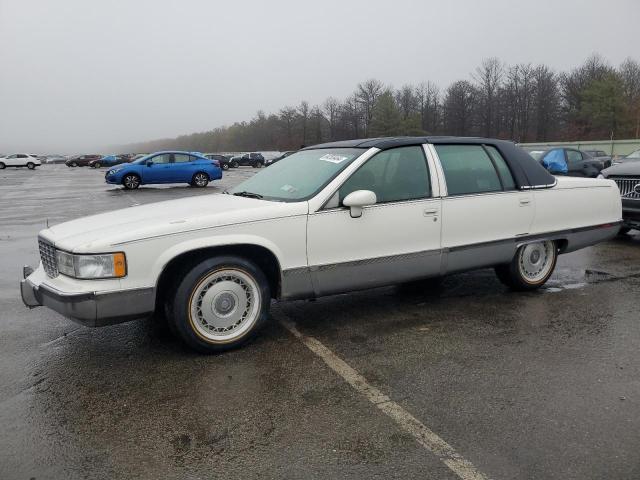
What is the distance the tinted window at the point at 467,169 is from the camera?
4.90 metres

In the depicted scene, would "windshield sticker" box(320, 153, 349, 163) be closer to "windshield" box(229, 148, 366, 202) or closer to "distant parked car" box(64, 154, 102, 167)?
"windshield" box(229, 148, 366, 202)

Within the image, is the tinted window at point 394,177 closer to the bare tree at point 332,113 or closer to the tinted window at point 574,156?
the tinted window at point 574,156

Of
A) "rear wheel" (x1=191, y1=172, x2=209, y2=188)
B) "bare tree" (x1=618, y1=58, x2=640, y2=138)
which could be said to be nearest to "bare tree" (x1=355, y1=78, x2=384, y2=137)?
"bare tree" (x1=618, y1=58, x2=640, y2=138)

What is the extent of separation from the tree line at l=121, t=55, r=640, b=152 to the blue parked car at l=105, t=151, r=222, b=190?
95.1ft

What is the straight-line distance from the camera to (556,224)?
5.54m

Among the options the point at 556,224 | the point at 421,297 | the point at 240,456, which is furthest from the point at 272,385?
the point at 556,224

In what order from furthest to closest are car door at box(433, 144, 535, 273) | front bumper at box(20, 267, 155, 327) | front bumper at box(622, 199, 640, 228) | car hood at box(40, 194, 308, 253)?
front bumper at box(622, 199, 640, 228)
car door at box(433, 144, 535, 273)
car hood at box(40, 194, 308, 253)
front bumper at box(20, 267, 155, 327)

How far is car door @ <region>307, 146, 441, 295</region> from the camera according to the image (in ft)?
13.8

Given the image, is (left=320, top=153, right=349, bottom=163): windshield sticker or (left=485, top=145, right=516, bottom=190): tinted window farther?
(left=485, top=145, right=516, bottom=190): tinted window

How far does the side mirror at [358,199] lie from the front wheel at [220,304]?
2.91 ft

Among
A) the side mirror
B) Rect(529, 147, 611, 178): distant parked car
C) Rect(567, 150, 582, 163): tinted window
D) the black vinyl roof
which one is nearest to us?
the side mirror

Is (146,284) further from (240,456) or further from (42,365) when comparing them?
(240,456)

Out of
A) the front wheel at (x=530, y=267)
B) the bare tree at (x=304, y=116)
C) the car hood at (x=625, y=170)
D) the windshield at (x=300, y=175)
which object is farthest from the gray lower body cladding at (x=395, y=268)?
the bare tree at (x=304, y=116)

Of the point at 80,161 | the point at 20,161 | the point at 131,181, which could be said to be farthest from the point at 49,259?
the point at 80,161
